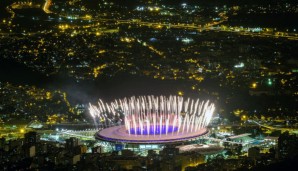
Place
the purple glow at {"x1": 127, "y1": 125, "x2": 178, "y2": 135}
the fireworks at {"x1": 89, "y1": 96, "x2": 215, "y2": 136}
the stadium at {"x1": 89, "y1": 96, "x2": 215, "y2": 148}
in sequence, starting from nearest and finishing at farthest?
the stadium at {"x1": 89, "y1": 96, "x2": 215, "y2": 148} → the purple glow at {"x1": 127, "y1": 125, "x2": 178, "y2": 135} → the fireworks at {"x1": 89, "y1": 96, "x2": 215, "y2": 136}

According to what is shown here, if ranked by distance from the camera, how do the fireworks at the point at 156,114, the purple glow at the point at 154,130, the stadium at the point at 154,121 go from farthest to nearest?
1. the fireworks at the point at 156,114
2. the purple glow at the point at 154,130
3. the stadium at the point at 154,121

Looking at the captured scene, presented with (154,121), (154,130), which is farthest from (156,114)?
(154,130)

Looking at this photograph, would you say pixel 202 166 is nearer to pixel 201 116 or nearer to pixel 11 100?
pixel 201 116

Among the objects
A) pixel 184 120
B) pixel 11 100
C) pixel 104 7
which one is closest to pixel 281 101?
pixel 184 120

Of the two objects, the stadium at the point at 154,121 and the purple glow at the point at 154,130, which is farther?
the purple glow at the point at 154,130

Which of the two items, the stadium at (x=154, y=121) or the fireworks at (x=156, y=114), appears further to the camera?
the fireworks at (x=156, y=114)

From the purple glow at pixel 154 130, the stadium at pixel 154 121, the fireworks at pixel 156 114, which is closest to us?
the stadium at pixel 154 121

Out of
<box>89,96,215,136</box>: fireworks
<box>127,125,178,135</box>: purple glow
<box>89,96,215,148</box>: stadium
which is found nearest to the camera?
<box>89,96,215,148</box>: stadium
